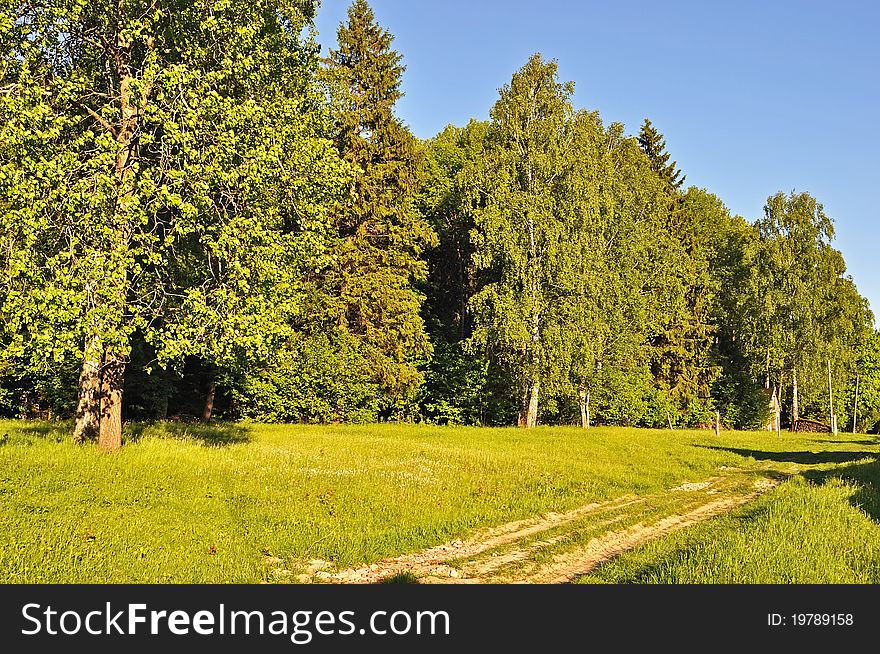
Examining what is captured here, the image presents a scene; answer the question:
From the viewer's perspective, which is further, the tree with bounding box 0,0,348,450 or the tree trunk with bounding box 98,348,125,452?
the tree trunk with bounding box 98,348,125,452

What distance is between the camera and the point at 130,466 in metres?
13.6

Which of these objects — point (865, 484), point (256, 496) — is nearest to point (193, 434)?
point (256, 496)

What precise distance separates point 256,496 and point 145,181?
24.2 feet

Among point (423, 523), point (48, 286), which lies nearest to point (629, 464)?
point (423, 523)

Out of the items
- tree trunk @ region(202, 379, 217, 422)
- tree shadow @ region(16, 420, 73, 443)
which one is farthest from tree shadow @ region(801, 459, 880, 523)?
tree trunk @ region(202, 379, 217, 422)

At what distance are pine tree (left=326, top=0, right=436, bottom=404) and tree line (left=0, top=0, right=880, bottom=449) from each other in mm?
146

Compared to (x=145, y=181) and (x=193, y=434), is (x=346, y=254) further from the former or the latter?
(x=145, y=181)

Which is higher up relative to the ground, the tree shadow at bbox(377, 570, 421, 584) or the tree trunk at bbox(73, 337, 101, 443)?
the tree trunk at bbox(73, 337, 101, 443)

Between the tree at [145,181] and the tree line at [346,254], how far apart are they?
0.09m

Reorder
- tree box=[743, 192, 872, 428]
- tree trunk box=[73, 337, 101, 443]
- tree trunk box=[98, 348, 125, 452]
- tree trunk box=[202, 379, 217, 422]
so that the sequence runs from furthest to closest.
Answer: tree box=[743, 192, 872, 428], tree trunk box=[202, 379, 217, 422], tree trunk box=[73, 337, 101, 443], tree trunk box=[98, 348, 125, 452]

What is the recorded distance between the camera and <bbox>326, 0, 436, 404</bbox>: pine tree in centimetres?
3609

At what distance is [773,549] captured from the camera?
345 inches

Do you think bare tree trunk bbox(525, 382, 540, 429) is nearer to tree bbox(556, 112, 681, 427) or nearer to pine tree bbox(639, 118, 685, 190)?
tree bbox(556, 112, 681, 427)

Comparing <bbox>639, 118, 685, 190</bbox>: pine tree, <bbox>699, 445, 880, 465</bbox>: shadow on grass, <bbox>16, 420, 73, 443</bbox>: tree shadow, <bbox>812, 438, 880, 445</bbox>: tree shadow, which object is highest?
<bbox>639, 118, 685, 190</bbox>: pine tree
